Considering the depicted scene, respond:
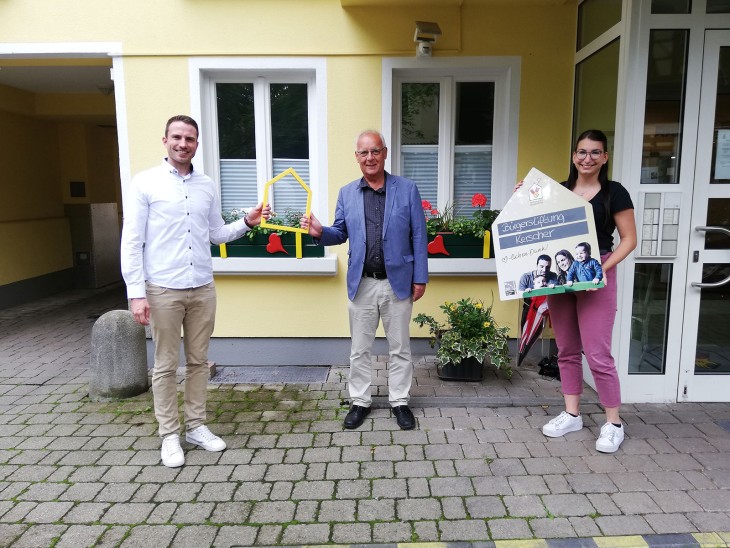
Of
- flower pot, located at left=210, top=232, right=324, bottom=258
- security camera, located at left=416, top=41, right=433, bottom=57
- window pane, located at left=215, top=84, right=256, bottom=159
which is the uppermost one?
security camera, located at left=416, top=41, right=433, bottom=57

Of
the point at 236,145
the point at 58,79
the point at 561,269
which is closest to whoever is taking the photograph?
the point at 561,269

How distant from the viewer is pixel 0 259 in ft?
26.1

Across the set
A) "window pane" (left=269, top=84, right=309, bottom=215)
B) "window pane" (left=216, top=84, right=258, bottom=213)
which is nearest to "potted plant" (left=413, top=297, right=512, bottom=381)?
"window pane" (left=269, top=84, right=309, bottom=215)

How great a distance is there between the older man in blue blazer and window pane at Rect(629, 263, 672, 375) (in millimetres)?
1773

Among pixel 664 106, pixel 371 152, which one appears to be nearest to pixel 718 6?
pixel 664 106

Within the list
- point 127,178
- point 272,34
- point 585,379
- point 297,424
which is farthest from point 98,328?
point 585,379

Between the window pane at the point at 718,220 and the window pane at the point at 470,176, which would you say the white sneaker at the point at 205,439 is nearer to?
the window pane at the point at 470,176

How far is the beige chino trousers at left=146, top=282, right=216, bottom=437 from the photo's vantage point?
11.3 ft

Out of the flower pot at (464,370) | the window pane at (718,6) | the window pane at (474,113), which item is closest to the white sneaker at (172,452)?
the flower pot at (464,370)

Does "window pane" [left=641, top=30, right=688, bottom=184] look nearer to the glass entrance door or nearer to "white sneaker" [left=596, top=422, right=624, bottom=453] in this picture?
the glass entrance door

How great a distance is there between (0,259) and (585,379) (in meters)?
8.02

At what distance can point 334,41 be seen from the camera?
491 cm

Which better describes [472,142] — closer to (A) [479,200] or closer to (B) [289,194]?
(A) [479,200]

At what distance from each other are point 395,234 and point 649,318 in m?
2.21
